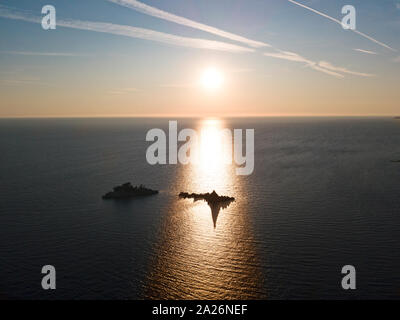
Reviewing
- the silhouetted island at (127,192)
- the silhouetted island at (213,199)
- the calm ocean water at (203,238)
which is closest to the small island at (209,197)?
the silhouetted island at (213,199)

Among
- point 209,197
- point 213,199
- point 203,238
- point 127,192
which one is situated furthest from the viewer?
point 127,192

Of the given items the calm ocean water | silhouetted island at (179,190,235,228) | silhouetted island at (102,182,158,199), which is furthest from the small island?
silhouetted island at (102,182,158,199)

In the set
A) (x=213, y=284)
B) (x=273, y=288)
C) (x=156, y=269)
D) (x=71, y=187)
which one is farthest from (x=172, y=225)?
(x=71, y=187)

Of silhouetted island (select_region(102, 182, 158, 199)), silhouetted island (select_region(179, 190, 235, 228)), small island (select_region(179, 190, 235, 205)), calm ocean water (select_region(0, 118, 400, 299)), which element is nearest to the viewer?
calm ocean water (select_region(0, 118, 400, 299))

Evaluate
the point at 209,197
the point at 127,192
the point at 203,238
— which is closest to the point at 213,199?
the point at 209,197

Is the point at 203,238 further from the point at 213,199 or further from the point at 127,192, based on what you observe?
the point at 127,192

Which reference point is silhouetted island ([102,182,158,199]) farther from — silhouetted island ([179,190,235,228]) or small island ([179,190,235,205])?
silhouetted island ([179,190,235,228])

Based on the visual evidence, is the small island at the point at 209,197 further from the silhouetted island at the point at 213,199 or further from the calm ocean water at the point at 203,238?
the calm ocean water at the point at 203,238
